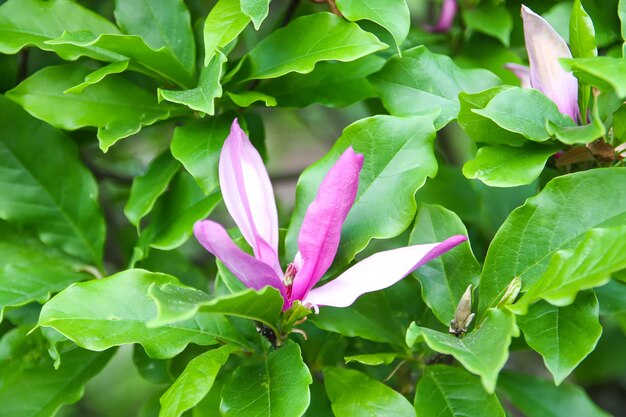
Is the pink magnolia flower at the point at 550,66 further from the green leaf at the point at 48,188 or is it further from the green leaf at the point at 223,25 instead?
the green leaf at the point at 48,188

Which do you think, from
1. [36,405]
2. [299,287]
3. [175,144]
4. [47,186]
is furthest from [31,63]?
[299,287]

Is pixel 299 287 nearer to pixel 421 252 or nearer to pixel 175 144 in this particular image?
pixel 421 252

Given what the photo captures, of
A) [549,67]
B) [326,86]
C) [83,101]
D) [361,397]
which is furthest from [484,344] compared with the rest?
[83,101]

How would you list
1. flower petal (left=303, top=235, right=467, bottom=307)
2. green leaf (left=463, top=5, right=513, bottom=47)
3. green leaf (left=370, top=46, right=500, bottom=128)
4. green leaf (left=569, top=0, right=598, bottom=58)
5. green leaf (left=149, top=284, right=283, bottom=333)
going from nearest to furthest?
1. green leaf (left=149, top=284, right=283, bottom=333)
2. flower petal (left=303, top=235, right=467, bottom=307)
3. green leaf (left=569, top=0, right=598, bottom=58)
4. green leaf (left=370, top=46, right=500, bottom=128)
5. green leaf (left=463, top=5, right=513, bottom=47)

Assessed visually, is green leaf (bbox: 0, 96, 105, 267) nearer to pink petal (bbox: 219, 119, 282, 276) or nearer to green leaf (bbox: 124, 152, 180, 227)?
green leaf (bbox: 124, 152, 180, 227)

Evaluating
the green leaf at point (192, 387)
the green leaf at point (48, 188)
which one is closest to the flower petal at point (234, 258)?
the green leaf at point (192, 387)

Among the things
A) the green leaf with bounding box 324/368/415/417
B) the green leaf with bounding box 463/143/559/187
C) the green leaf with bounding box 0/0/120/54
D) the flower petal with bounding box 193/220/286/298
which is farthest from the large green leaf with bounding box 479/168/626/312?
the green leaf with bounding box 0/0/120/54

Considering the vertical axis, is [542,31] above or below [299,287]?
above
